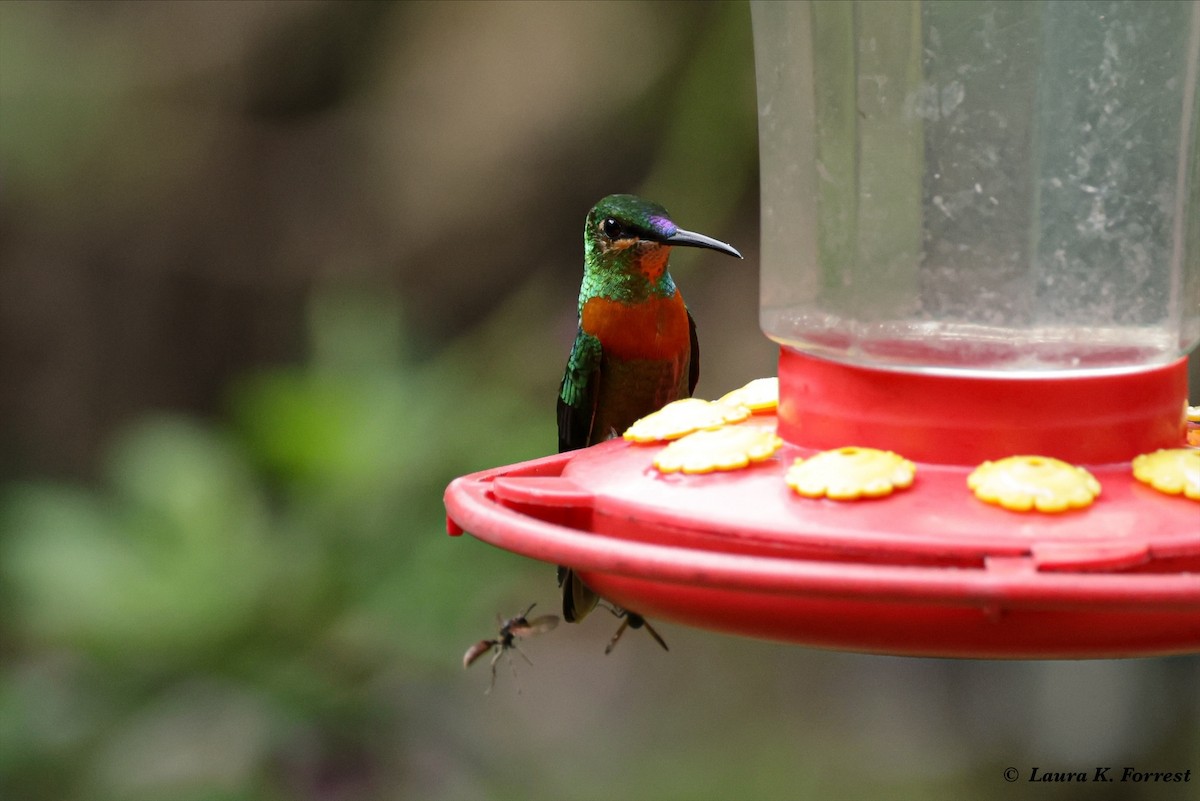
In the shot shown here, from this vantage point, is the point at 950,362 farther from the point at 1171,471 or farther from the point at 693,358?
the point at 693,358

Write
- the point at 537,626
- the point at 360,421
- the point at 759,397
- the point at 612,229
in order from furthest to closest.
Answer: the point at 360,421
the point at 612,229
the point at 537,626
the point at 759,397

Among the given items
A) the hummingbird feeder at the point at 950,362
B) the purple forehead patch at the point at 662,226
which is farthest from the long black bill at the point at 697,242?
the hummingbird feeder at the point at 950,362

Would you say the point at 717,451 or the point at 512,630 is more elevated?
the point at 717,451

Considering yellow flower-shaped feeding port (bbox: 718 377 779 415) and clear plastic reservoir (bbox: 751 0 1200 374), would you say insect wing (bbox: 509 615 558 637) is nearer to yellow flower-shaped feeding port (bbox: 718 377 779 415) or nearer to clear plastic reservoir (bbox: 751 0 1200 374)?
yellow flower-shaped feeding port (bbox: 718 377 779 415)

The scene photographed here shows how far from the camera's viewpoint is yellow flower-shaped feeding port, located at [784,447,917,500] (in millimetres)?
1763

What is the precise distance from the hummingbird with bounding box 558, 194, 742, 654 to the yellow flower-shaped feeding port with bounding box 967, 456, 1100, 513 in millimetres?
1572

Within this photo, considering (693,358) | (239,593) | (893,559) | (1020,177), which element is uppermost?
(1020,177)

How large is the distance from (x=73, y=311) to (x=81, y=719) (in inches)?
103

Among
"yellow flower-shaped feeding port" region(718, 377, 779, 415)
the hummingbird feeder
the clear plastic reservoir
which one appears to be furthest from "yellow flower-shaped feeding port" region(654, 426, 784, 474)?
"yellow flower-shaped feeding port" region(718, 377, 779, 415)

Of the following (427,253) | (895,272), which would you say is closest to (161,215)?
(427,253)

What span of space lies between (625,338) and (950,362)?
53.9 inches

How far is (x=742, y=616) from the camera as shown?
1749 mm

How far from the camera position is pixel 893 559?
5.34 feet

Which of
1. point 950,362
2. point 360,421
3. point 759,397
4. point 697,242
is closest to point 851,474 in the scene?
point 950,362
